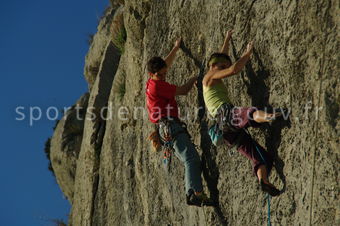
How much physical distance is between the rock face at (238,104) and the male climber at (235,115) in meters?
0.15

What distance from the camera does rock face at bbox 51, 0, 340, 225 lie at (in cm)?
515

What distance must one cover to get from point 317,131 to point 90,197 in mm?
7560

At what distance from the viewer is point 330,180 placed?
5.02 m

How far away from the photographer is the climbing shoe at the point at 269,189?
18.7 feet

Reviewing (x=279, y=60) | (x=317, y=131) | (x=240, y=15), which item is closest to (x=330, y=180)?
(x=317, y=131)

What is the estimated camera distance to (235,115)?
19.7 ft

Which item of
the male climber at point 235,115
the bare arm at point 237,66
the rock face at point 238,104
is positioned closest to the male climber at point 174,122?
the rock face at point 238,104

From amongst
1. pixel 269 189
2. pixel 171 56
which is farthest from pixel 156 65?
pixel 269 189

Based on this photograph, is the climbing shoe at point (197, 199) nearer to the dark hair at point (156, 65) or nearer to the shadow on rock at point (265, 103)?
the shadow on rock at point (265, 103)

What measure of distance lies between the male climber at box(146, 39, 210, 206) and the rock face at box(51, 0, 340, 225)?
31 centimetres

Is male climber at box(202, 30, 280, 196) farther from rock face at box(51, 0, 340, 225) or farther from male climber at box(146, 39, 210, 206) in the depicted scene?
male climber at box(146, 39, 210, 206)

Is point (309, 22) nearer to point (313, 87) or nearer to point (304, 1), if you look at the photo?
point (304, 1)

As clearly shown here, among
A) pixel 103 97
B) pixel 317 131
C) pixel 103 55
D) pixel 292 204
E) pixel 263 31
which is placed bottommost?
pixel 292 204

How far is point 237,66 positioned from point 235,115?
1.93 ft
